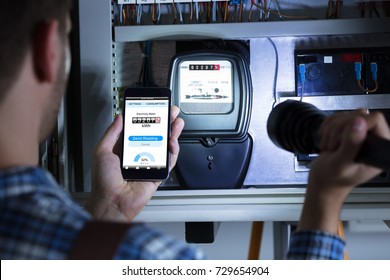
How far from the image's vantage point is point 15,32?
670 mm

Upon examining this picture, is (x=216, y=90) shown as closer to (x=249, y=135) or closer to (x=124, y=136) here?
(x=249, y=135)

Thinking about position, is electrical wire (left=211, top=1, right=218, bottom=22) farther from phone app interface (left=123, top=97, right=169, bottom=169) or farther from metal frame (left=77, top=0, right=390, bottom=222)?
phone app interface (left=123, top=97, right=169, bottom=169)

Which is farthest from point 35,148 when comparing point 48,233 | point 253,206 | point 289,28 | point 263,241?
point 263,241

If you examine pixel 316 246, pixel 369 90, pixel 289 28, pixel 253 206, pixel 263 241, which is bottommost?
pixel 263 241

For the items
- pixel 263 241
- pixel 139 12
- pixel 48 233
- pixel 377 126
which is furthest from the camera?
pixel 263 241

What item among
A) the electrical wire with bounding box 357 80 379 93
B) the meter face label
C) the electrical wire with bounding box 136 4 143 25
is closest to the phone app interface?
the meter face label

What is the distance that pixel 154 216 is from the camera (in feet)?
4.23

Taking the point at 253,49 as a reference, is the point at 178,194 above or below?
below

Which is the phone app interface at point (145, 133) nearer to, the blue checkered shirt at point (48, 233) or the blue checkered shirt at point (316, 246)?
the blue checkered shirt at point (316, 246)

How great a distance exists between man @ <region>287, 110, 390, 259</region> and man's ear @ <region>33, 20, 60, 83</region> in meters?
0.34

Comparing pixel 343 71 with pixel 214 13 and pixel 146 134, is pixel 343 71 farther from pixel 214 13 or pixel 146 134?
pixel 146 134

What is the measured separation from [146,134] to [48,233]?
2.19 feet
